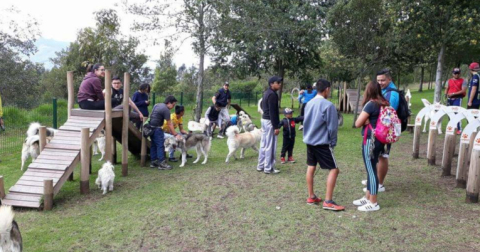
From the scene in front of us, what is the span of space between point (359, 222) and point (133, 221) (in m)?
3.12

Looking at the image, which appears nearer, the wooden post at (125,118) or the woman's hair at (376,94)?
the woman's hair at (376,94)

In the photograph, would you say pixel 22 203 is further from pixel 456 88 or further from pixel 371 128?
pixel 456 88

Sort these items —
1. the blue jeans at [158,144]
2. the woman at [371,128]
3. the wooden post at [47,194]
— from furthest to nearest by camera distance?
the blue jeans at [158,144]
the wooden post at [47,194]
the woman at [371,128]

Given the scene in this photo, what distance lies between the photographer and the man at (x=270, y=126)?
274 inches

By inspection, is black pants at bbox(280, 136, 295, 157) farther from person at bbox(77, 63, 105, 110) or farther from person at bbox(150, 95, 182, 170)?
person at bbox(77, 63, 105, 110)

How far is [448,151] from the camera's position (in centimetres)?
649

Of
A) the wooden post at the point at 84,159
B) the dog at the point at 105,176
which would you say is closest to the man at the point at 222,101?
the dog at the point at 105,176

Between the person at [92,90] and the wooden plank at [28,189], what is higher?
the person at [92,90]

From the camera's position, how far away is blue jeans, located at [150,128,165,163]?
8.10 metres

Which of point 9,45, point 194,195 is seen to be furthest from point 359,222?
point 9,45

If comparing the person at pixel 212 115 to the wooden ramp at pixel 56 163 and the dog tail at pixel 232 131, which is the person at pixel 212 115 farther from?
the wooden ramp at pixel 56 163

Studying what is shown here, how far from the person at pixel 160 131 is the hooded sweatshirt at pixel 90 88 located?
129cm

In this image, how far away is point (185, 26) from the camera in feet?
43.8

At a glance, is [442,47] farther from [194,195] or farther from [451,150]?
[194,195]
